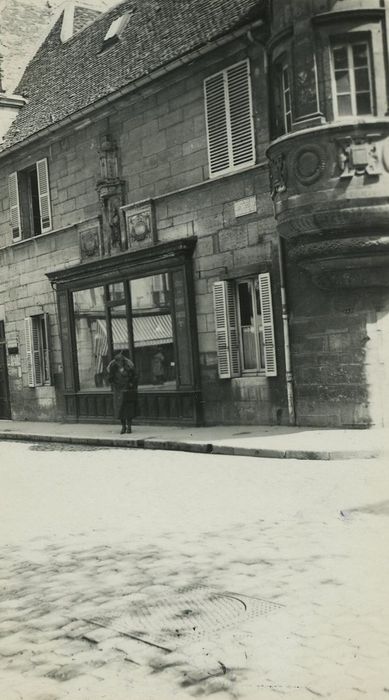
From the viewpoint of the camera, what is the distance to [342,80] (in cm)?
1271

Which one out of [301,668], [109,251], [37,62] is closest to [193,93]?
[109,251]

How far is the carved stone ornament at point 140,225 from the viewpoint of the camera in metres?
17.3

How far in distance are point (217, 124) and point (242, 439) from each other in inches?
249

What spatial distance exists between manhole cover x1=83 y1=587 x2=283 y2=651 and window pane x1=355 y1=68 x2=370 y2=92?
32.0 ft

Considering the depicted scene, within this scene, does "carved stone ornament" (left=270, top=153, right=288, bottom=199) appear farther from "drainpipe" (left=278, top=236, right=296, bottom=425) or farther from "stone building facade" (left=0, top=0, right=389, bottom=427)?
"drainpipe" (left=278, top=236, right=296, bottom=425)

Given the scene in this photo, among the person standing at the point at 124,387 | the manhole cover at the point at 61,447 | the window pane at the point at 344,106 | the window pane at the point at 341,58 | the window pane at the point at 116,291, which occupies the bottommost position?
the manhole cover at the point at 61,447

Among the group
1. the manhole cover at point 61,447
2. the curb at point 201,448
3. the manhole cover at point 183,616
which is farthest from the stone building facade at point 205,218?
the manhole cover at point 183,616

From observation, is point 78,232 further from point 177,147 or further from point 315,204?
point 315,204

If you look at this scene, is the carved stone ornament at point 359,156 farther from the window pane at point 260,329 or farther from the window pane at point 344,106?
the window pane at point 260,329

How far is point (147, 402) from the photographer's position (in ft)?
57.8

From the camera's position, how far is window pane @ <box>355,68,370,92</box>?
12.7 m

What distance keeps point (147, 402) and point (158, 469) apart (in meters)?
6.54

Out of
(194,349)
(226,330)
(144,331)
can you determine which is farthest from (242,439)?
(144,331)

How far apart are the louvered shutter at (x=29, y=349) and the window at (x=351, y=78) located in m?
11.7
